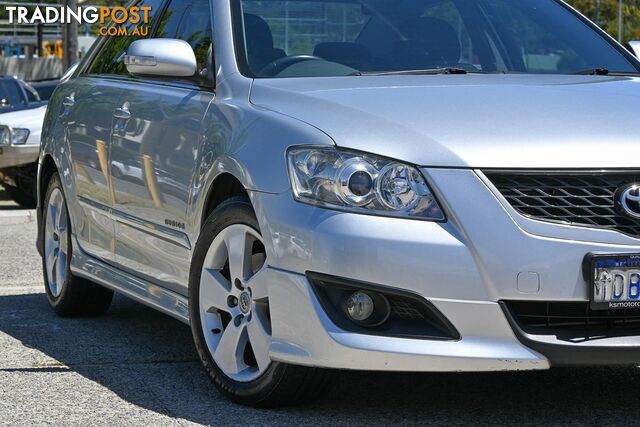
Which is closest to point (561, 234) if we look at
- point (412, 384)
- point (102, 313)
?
point (412, 384)

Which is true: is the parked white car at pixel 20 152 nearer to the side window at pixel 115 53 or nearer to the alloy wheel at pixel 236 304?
the side window at pixel 115 53

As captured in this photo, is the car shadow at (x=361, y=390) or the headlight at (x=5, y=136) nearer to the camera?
the car shadow at (x=361, y=390)

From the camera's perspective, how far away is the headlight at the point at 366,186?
14.3ft

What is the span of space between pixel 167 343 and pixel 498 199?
2532mm

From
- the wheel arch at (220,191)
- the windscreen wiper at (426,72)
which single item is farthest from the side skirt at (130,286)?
the windscreen wiper at (426,72)

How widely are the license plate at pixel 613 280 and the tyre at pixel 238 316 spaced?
38.9 inches

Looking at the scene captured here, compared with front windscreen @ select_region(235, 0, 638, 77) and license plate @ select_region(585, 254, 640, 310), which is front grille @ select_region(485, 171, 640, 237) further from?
front windscreen @ select_region(235, 0, 638, 77)

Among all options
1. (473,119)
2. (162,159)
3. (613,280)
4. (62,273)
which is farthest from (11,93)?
(613,280)

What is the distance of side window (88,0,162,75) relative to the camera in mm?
6679

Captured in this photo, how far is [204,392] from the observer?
5.24 m

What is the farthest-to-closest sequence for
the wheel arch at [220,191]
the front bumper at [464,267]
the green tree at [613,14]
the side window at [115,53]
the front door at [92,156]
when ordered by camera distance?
the green tree at [613,14], the side window at [115,53], the front door at [92,156], the wheel arch at [220,191], the front bumper at [464,267]

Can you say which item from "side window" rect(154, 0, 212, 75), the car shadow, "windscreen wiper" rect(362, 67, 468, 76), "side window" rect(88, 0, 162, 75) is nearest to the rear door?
"side window" rect(154, 0, 212, 75)

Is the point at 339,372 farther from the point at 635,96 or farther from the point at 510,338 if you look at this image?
the point at 635,96

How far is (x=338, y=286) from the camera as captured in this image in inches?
173
